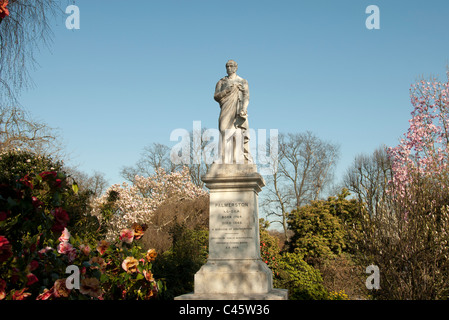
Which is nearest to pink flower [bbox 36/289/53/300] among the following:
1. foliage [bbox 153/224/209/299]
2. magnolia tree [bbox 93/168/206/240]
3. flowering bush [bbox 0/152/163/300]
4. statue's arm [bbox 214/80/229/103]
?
flowering bush [bbox 0/152/163/300]

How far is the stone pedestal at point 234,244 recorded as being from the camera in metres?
7.23

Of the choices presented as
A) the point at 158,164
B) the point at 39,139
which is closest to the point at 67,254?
the point at 39,139

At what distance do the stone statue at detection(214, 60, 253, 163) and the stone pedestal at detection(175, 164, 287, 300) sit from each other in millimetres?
403

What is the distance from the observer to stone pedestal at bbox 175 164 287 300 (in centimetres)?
723

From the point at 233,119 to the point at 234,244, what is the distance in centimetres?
283

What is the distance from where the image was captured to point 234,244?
7625 mm

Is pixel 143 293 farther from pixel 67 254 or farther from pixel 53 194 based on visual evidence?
pixel 53 194

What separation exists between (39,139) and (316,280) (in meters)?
16.4

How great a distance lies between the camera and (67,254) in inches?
125

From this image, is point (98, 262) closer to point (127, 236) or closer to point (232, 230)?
point (127, 236)

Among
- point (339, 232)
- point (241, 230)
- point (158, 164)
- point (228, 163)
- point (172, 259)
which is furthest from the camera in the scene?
point (158, 164)

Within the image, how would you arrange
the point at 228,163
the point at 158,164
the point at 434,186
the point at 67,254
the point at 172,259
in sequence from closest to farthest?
the point at 67,254 → the point at 228,163 → the point at 434,186 → the point at 172,259 → the point at 158,164

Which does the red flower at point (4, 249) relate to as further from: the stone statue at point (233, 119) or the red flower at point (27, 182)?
the stone statue at point (233, 119)

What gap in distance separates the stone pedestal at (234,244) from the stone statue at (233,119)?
0.40 meters
